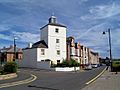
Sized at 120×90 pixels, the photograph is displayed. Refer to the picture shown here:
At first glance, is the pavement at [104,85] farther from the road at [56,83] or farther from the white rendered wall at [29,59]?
the white rendered wall at [29,59]

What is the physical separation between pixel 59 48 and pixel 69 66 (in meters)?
10.0

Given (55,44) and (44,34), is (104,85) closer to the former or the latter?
(55,44)

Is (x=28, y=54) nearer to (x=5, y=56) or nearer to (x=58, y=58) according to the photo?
(x=58, y=58)

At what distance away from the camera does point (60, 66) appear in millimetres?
51844

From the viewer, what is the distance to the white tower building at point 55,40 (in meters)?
61.2

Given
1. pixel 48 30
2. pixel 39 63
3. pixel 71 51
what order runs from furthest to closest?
pixel 71 51
pixel 48 30
pixel 39 63

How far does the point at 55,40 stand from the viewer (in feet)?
203

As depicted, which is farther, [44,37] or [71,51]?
[71,51]

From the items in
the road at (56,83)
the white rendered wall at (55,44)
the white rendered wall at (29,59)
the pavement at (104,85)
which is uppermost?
the white rendered wall at (55,44)

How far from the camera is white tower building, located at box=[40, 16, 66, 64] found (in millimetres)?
61188

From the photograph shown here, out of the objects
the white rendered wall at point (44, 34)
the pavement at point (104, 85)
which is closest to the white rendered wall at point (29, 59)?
the white rendered wall at point (44, 34)

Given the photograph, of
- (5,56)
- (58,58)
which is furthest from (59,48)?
(5,56)

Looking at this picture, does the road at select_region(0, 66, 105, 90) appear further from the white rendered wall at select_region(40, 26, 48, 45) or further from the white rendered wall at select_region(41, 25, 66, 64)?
the white rendered wall at select_region(40, 26, 48, 45)

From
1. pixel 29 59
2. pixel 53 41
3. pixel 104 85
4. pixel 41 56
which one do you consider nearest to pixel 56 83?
pixel 104 85
